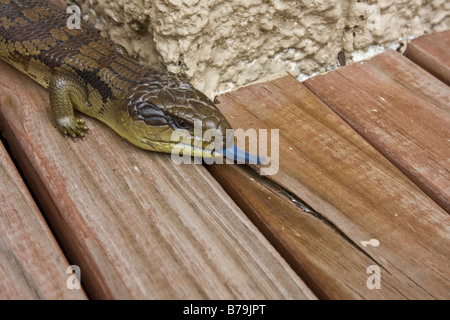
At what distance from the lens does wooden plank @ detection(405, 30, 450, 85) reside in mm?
2379

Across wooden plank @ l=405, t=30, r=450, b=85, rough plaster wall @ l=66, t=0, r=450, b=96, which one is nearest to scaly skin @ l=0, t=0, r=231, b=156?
rough plaster wall @ l=66, t=0, r=450, b=96

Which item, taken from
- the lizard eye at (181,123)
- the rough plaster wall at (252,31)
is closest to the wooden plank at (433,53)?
the rough plaster wall at (252,31)

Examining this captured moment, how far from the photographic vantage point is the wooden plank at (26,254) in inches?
55.1

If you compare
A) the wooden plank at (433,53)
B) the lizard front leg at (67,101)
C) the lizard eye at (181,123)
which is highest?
the lizard front leg at (67,101)

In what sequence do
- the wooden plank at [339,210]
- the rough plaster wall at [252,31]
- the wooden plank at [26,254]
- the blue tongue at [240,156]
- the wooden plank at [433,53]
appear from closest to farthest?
the wooden plank at [26,254], the wooden plank at [339,210], the blue tongue at [240,156], the rough plaster wall at [252,31], the wooden plank at [433,53]

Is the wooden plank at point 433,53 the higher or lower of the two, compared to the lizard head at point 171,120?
lower

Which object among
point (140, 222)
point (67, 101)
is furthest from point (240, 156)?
point (67, 101)

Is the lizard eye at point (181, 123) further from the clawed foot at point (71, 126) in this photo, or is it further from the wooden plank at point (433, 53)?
the wooden plank at point (433, 53)

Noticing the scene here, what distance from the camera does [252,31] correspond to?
7.27 ft

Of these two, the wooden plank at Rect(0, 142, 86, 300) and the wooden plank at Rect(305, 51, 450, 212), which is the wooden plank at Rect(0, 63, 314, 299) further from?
the wooden plank at Rect(305, 51, 450, 212)

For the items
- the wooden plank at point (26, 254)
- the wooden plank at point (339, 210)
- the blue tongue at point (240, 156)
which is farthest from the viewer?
the blue tongue at point (240, 156)

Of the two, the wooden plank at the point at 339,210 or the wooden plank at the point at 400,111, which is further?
the wooden plank at the point at 400,111

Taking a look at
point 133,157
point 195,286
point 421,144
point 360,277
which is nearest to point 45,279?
point 195,286

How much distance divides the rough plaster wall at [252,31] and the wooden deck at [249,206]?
19 centimetres
